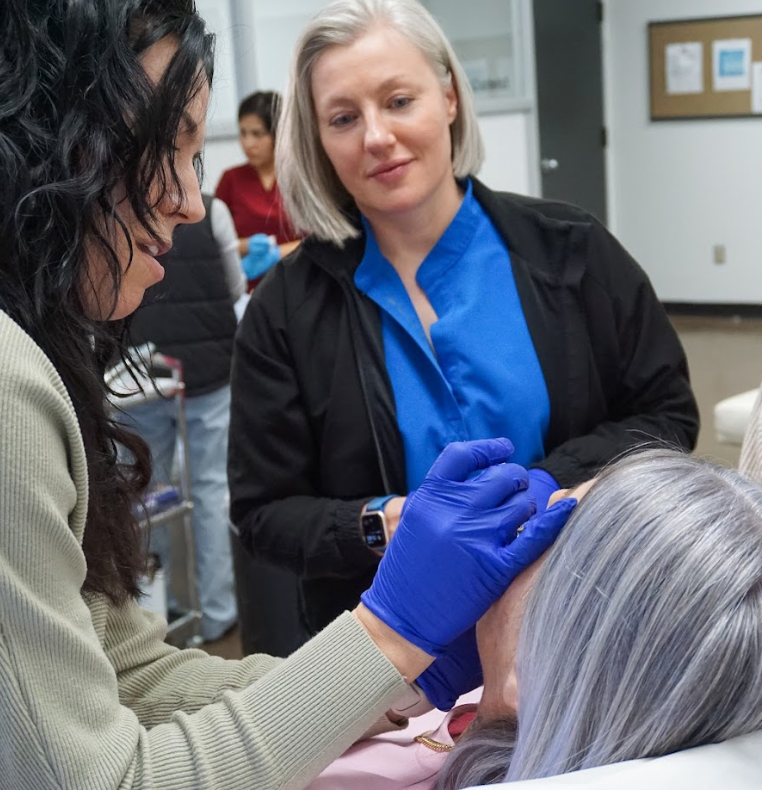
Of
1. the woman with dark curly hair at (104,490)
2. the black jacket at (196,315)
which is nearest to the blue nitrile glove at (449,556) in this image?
the woman with dark curly hair at (104,490)

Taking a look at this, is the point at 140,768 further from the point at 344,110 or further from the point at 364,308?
the point at 344,110

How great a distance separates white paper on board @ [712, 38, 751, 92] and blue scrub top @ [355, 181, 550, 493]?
568 cm

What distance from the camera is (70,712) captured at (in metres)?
0.78

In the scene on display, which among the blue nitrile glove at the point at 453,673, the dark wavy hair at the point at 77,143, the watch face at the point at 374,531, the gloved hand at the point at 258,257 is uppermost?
the dark wavy hair at the point at 77,143

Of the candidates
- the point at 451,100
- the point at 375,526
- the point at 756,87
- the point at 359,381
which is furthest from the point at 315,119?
the point at 756,87

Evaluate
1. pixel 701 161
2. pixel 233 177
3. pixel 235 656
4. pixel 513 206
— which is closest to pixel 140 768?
pixel 513 206

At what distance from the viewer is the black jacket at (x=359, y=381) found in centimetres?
146

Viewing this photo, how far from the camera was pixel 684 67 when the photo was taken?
6.69 metres

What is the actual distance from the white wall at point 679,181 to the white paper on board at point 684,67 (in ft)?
0.58

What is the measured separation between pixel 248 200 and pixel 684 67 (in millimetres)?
3876

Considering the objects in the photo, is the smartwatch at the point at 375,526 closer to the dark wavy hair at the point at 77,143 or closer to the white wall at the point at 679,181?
the dark wavy hair at the point at 77,143

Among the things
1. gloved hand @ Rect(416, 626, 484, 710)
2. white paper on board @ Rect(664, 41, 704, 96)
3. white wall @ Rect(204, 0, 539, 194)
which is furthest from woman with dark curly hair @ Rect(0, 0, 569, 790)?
white paper on board @ Rect(664, 41, 704, 96)

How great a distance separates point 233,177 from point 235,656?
1965mm

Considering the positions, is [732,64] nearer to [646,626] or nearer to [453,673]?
[453,673]
